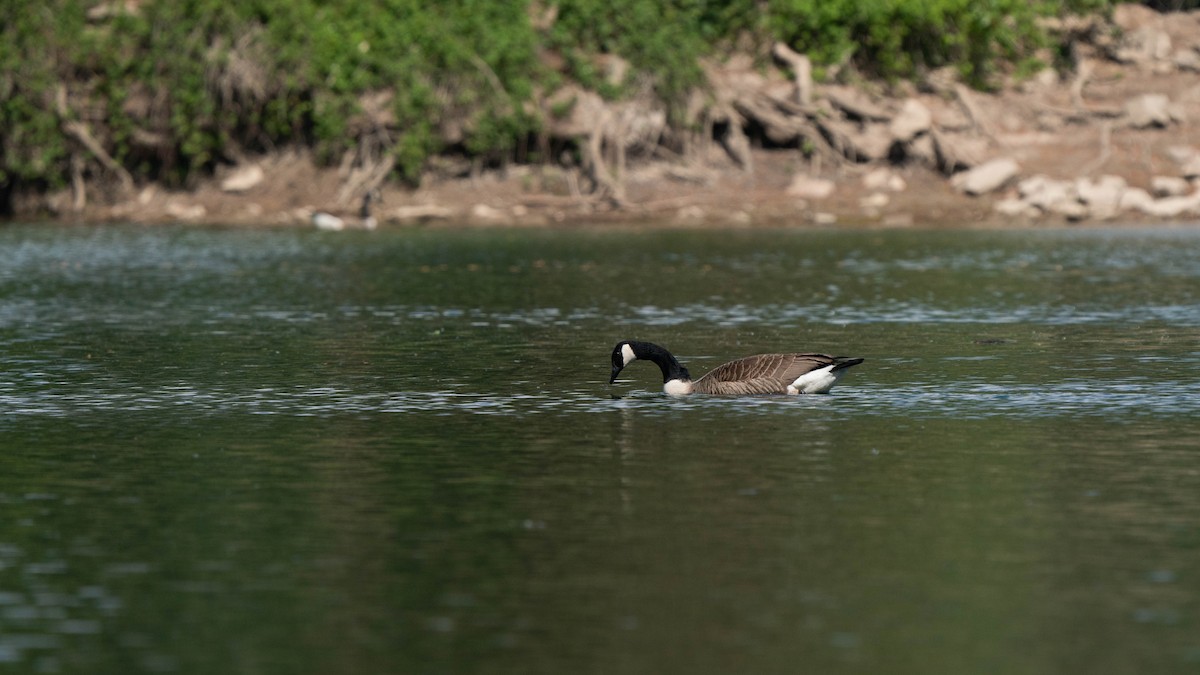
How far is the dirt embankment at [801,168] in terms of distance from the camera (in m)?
76.6

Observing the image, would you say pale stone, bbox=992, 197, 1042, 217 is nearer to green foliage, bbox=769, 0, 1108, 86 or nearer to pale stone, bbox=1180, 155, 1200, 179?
pale stone, bbox=1180, 155, 1200, 179

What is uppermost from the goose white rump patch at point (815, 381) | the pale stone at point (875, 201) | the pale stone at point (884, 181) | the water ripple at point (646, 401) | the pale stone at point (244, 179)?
the pale stone at point (244, 179)

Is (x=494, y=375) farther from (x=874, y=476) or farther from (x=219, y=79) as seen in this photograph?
(x=219, y=79)

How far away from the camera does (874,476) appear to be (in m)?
19.2

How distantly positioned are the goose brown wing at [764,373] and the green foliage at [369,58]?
A: 54.3 m

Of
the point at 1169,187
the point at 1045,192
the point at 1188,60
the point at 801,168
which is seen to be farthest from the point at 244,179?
the point at 1188,60

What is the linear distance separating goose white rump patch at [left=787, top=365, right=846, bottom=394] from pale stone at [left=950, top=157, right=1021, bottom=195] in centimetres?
5276

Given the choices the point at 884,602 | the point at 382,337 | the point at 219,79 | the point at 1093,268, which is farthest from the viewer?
the point at 219,79

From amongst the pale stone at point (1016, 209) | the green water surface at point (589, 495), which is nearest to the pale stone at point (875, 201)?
the pale stone at point (1016, 209)

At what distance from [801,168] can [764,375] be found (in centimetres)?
5589

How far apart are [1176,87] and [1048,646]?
7579cm

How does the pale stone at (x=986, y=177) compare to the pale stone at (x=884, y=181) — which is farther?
the pale stone at (x=884, y=181)

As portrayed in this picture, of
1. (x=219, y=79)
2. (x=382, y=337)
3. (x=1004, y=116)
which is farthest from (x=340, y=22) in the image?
(x=382, y=337)

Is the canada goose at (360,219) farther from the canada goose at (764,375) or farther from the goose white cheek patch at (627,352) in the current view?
the canada goose at (764,375)
